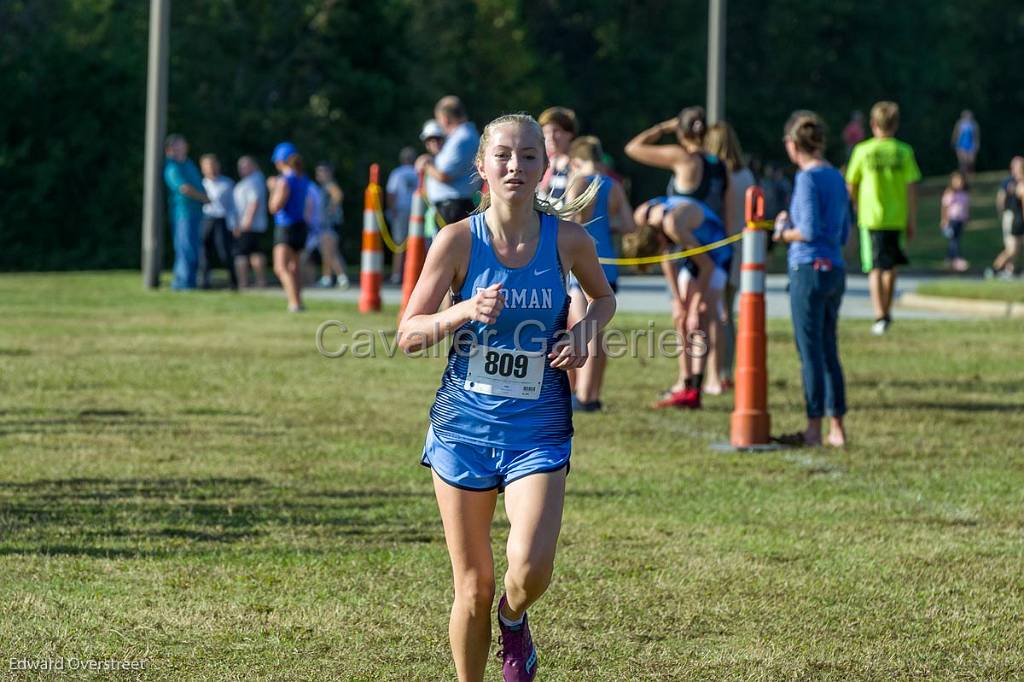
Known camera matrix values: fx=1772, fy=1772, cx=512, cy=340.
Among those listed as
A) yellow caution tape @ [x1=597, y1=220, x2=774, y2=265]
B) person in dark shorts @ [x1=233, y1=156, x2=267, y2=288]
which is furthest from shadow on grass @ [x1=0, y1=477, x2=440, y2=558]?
person in dark shorts @ [x1=233, y1=156, x2=267, y2=288]

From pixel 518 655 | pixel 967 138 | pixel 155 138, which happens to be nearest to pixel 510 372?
pixel 518 655

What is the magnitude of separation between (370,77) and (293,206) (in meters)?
25.3

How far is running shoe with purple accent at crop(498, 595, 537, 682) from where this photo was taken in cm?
520

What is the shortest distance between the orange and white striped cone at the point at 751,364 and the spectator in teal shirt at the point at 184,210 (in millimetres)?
14488

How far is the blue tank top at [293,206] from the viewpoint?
62.3 feet

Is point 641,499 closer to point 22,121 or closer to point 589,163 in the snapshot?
point 589,163

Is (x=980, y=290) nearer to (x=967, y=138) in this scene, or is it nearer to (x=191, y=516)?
(x=191, y=516)

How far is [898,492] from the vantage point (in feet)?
A: 29.9

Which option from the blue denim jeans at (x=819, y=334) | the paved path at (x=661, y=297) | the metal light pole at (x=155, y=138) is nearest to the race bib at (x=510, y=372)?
the blue denim jeans at (x=819, y=334)

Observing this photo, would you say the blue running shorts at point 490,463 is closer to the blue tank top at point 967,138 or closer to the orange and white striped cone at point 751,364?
the orange and white striped cone at point 751,364

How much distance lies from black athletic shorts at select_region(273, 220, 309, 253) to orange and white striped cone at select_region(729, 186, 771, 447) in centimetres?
929

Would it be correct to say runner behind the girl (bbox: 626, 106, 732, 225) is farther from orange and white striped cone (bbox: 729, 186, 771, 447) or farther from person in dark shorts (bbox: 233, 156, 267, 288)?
person in dark shorts (bbox: 233, 156, 267, 288)

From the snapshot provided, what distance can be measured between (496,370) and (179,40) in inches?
1497

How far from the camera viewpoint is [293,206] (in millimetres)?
19062
